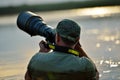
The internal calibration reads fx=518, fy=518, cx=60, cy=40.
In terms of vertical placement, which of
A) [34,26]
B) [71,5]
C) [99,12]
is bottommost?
[71,5]

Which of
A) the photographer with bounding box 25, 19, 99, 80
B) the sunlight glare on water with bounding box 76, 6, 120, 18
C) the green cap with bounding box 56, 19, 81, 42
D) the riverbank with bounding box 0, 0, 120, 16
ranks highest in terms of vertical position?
the green cap with bounding box 56, 19, 81, 42

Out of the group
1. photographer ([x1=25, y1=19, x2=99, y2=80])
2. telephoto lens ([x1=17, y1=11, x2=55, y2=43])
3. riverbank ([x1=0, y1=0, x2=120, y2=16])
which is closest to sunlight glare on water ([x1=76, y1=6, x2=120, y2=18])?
riverbank ([x1=0, y1=0, x2=120, y2=16])

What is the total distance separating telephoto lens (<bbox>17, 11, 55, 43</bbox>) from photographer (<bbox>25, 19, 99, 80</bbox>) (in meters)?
0.44

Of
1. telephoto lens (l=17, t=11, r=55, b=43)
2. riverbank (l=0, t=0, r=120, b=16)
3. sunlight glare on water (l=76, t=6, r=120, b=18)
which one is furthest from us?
riverbank (l=0, t=0, r=120, b=16)

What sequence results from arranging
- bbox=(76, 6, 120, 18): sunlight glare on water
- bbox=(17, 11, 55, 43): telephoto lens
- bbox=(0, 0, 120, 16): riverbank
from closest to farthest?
1. bbox=(17, 11, 55, 43): telephoto lens
2. bbox=(76, 6, 120, 18): sunlight glare on water
3. bbox=(0, 0, 120, 16): riverbank

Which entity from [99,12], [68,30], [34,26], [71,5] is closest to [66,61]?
[68,30]

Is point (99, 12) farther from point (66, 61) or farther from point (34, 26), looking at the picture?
point (66, 61)

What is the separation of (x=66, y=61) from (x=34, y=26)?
0.65 m

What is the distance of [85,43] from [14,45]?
2.07m

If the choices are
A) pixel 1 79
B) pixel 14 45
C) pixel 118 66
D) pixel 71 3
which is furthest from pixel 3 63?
pixel 71 3

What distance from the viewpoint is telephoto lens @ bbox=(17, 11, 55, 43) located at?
454 cm

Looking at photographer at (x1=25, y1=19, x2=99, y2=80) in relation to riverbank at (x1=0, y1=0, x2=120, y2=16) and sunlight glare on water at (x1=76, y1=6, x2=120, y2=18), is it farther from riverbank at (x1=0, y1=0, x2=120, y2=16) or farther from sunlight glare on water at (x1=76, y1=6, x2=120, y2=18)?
riverbank at (x1=0, y1=0, x2=120, y2=16)

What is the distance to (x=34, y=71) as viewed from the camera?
13.6 feet

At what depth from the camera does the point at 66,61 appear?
405 cm
